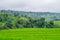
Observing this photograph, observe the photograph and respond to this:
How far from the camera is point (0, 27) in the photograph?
39.7 meters

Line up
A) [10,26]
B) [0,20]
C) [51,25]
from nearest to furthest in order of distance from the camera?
[10,26]
[51,25]
[0,20]

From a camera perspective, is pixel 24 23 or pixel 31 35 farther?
pixel 24 23

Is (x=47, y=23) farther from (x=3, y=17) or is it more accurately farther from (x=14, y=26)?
(x=3, y=17)

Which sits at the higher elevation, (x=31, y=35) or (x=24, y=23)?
(x=31, y=35)

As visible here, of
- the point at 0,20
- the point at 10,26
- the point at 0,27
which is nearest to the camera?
the point at 0,27

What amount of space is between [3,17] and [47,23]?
460 inches

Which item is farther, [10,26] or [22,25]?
[22,25]

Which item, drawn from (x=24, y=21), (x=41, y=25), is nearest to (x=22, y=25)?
(x=24, y=21)

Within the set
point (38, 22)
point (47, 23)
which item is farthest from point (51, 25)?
point (38, 22)

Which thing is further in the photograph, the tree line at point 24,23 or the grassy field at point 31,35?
the tree line at point 24,23

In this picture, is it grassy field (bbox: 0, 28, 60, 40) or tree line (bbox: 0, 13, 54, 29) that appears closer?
grassy field (bbox: 0, 28, 60, 40)

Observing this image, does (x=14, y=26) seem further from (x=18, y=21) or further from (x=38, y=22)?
(x=38, y=22)

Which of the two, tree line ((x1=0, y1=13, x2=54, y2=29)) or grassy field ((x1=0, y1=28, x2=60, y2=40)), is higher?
grassy field ((x1=0, y1=28, x2=60, y2=40))

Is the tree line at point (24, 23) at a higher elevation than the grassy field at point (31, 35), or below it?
below
